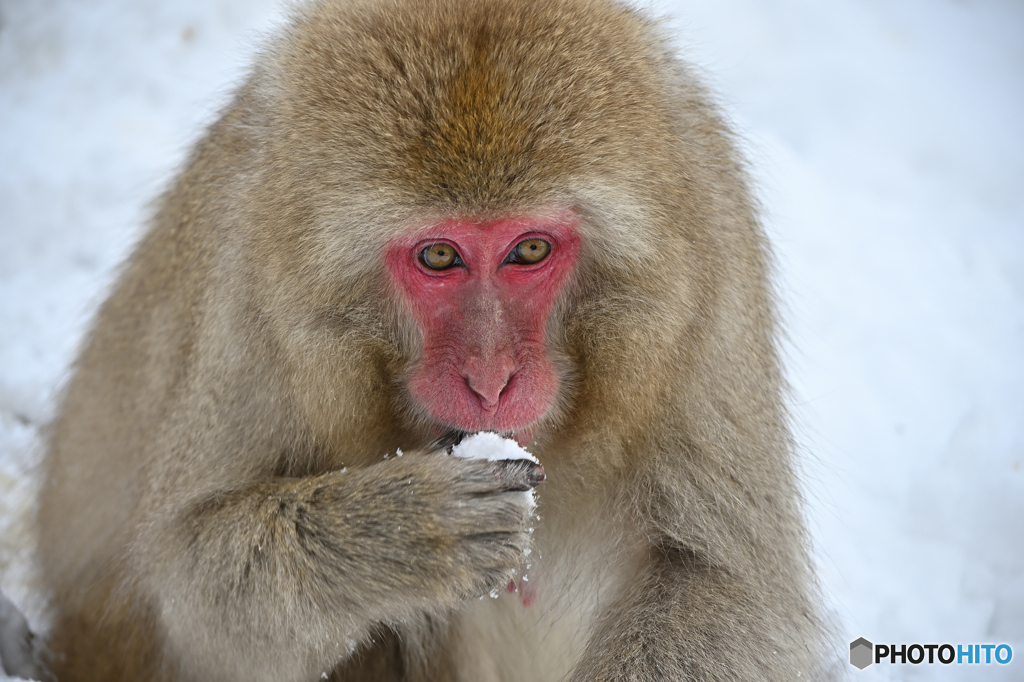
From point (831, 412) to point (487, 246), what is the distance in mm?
2643

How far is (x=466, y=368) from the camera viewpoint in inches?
90.2

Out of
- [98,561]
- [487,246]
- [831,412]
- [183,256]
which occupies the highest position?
[487,246]

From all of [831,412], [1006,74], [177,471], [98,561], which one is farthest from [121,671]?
[1006,74]

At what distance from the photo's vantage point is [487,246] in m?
2.31

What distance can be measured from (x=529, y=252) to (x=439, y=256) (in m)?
0.21

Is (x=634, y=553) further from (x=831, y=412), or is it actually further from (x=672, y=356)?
(x=831, y=412)

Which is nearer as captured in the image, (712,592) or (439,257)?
(439,257)

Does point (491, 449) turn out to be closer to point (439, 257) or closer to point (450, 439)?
point (450, 439)

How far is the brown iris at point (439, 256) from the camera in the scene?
2.34 m

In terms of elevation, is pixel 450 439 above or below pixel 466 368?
below

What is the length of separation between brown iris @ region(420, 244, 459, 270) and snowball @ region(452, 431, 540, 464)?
0.41 m

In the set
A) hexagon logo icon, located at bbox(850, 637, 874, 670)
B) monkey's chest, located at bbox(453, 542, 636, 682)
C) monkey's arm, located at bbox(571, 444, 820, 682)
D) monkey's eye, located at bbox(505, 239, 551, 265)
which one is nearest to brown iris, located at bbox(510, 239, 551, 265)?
monkey's eye, located at bbox(505, 239, 551, 265)

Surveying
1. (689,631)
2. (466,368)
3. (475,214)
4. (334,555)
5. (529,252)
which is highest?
(475,214)

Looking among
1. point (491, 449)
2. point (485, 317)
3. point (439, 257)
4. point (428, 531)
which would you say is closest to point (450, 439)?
point (491, 449)
